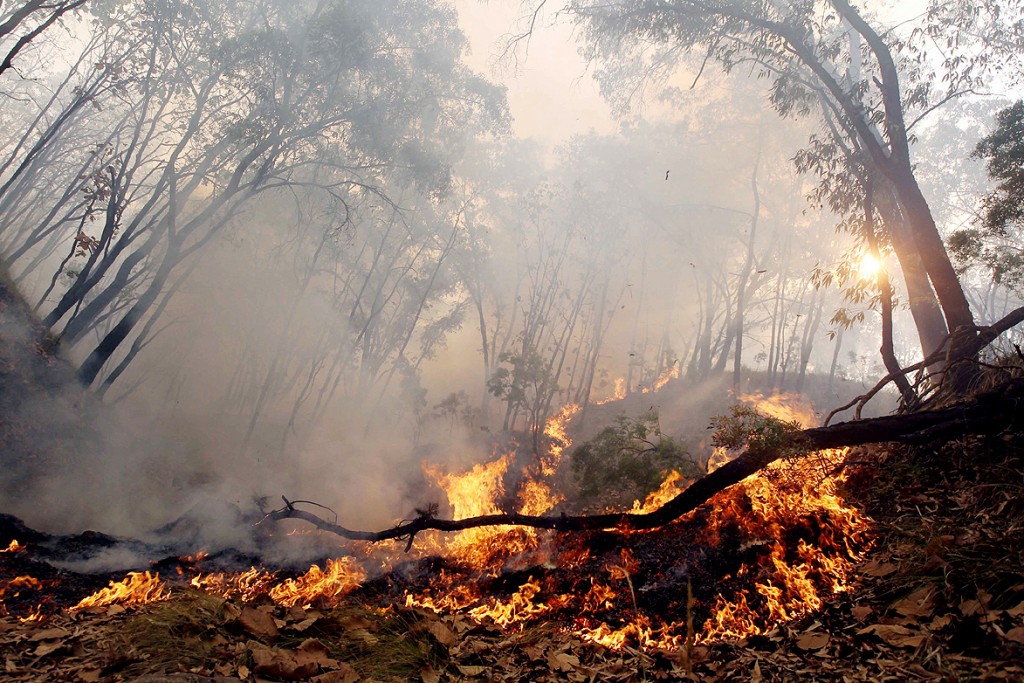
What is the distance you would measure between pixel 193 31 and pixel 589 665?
54.0 feet

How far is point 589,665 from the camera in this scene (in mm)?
3996

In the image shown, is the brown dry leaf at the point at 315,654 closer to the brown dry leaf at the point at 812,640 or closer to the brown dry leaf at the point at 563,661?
the brown dry leaf at the point at 563,661

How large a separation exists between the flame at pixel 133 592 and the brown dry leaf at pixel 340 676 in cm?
324

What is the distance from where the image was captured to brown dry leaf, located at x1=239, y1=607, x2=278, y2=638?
387 cm

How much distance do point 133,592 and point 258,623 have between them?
3.53m

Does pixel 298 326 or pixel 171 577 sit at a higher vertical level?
pixel 298 326

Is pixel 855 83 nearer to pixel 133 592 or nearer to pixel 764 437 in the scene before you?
pixel 764 437

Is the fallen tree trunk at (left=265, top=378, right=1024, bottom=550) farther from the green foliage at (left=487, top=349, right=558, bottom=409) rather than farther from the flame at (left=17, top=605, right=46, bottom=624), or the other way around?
the green foliage at (left=487, top=349, right=558, bottom=409)

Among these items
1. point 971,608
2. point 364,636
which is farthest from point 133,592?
point 971,608

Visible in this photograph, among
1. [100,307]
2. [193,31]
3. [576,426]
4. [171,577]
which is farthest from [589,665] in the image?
[576,426]

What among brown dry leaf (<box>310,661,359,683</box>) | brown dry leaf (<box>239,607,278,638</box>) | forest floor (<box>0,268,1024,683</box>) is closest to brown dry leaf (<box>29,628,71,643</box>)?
forest floor (<box>0,268,1024,683</box>)

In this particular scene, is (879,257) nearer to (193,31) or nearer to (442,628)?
→ (442,628)

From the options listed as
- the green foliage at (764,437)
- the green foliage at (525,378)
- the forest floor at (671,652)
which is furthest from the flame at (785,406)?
the forest floor at (671,652)

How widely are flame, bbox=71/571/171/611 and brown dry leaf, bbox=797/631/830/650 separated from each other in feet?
19.3
